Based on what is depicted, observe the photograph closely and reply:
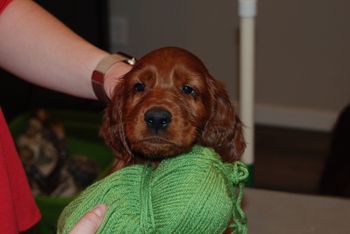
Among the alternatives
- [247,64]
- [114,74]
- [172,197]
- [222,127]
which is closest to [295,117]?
[247,64]

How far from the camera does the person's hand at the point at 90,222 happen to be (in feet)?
2.98

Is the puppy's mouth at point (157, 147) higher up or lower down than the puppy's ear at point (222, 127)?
higher up

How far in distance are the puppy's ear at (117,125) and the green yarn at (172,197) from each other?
29 centimetres

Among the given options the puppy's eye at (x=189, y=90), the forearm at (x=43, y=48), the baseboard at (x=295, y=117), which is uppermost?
the forearm at (x=43, y=48)

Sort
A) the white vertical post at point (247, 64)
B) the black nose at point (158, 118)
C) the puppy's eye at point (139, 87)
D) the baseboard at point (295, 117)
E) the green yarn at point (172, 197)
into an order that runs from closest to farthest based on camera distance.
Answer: the green yarn at point (172, 197) → the black nose at point (158, 118) → the puppy's eye at point (139, 87) → the white vertical post at point (247, 64) → the baseboard at point (295, 117)

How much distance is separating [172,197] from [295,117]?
280 centimetres

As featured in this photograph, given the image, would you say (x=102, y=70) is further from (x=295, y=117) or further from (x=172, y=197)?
(x=295, y=117)

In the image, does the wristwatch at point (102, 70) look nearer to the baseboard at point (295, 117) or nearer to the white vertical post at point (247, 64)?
the white vertical post at point (247, 64)

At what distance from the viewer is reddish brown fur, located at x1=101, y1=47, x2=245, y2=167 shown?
1144 mm

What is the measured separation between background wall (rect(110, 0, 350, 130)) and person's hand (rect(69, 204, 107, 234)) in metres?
2.58

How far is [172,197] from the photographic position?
0.91 meters

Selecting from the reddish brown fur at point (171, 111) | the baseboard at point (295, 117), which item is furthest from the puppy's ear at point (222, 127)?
the baseboard at point (295, 117)

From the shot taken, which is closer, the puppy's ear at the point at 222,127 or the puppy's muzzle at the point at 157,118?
the puppy's muzzle at the point at 157,118

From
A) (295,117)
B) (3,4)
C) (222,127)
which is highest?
(3,4)
